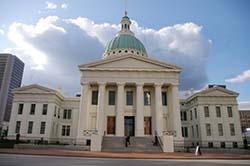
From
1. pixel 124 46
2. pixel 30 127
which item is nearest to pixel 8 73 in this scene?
pixel 30 127

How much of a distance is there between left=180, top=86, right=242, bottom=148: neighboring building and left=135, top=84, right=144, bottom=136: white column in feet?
46.3

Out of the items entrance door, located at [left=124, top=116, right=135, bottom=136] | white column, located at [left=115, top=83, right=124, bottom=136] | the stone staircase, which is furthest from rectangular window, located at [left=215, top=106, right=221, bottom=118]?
white column, located at [left=115, top=83, right=124, bottom=136]

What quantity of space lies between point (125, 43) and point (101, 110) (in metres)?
23.9

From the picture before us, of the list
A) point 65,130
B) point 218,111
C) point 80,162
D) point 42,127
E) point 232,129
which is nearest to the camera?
point 80,162

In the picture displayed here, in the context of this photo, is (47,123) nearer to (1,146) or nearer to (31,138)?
(31,138)

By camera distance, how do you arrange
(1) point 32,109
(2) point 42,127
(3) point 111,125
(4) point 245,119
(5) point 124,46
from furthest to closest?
1. (4) point 245,119
2. (5) point 124,46
3. (1) point 32,109
4. (2) point 42,127
5. (3) point 111,125

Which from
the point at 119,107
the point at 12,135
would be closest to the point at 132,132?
the point at 119,107

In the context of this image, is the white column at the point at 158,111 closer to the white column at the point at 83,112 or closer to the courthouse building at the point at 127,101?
the courthouse building at the point at 127,101

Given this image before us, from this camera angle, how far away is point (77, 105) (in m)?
45.9

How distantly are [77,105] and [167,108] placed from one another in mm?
20516

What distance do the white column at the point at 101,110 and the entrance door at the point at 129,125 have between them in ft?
14.0

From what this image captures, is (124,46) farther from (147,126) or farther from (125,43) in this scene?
(147,126)

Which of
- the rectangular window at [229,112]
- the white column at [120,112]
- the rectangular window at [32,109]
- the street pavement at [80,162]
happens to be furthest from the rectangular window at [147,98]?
the rectangular window at [32,109]

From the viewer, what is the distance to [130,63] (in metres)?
35.0
